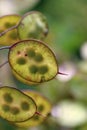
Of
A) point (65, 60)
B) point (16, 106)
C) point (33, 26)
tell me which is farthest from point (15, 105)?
point (65, 60)

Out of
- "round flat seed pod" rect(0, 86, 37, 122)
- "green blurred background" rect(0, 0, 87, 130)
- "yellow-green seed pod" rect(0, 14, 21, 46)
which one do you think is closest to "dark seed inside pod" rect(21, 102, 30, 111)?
"round flat seed pod" rect(0, 86, 37, 122)

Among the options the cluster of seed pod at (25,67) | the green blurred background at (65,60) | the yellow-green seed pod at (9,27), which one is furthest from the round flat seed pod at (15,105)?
the green blurred background at (65,60)

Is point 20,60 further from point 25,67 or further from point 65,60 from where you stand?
point 65,60

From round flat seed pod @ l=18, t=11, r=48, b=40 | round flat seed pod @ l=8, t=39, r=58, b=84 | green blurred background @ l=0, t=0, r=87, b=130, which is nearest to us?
round flat seed pod @ l=8, t=39, r=58, b=84

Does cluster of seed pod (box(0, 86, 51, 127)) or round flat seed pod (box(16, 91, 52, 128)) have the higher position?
cluster of seed pod (box(0, 86, 51, 127))

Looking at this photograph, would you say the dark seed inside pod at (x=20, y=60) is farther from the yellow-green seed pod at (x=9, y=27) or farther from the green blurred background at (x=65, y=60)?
the green blurred background at (x=65, y=60)

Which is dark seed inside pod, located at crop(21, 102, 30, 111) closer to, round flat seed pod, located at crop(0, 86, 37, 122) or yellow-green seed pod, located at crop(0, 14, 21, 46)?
round flat seed pod, located at crop(0, 86, 37, 122)

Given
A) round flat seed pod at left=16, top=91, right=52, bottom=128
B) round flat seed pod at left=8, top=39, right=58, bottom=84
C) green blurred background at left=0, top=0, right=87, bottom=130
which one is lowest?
green blurred background at left=0, top=0, right=87, bottom=130

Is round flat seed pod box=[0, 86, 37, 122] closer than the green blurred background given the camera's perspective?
Yes
